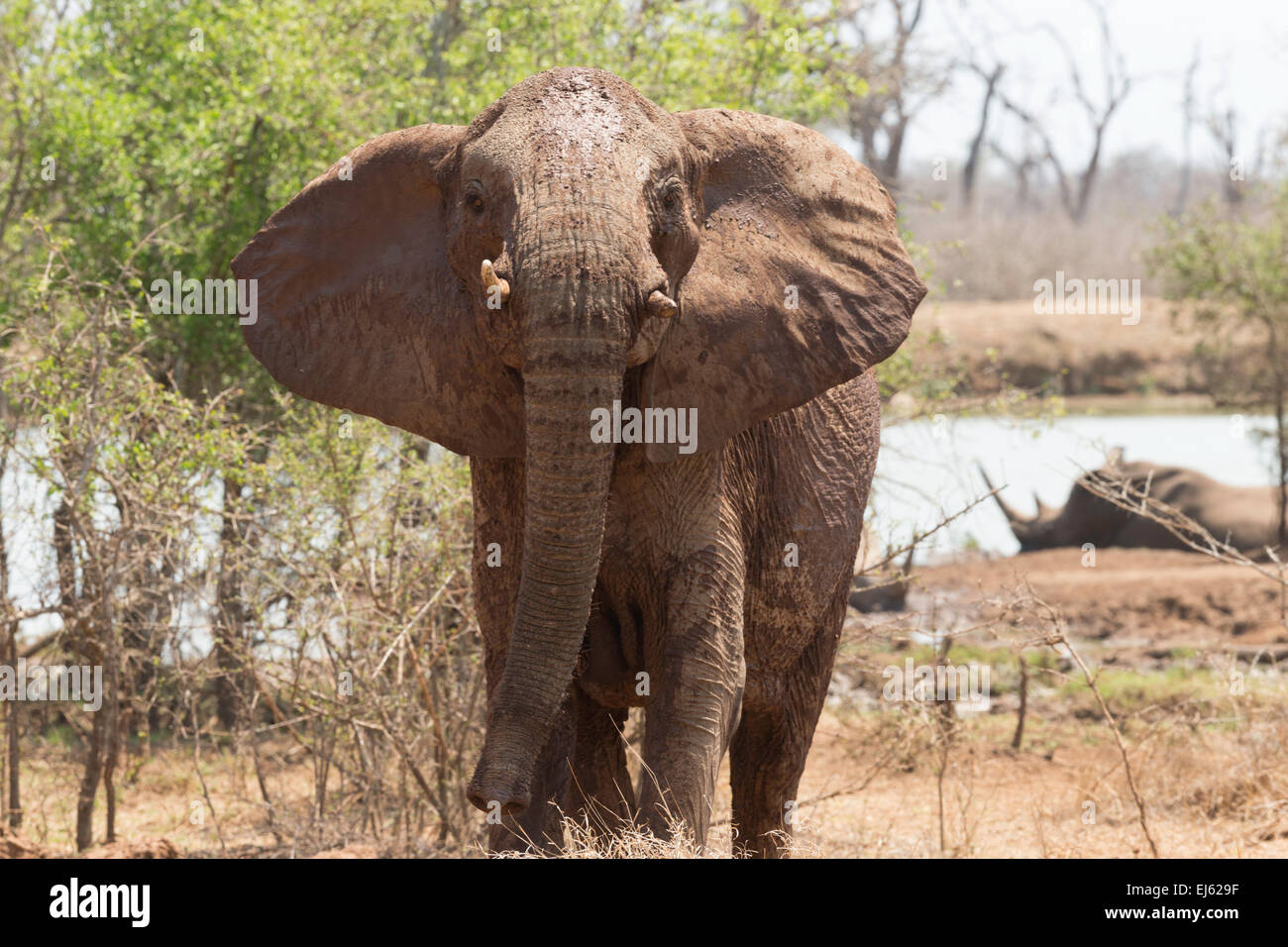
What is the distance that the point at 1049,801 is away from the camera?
31.4 feet

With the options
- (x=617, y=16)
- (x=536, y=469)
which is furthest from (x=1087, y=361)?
(x=536, y=469)

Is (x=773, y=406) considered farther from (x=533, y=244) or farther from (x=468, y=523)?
(x=468, y=523)

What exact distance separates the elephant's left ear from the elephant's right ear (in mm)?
528

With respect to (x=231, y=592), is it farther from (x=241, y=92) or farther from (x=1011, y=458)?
(x=1011, y=458)

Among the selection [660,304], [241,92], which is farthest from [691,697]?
[241,92]

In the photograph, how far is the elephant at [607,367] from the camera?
175 inches

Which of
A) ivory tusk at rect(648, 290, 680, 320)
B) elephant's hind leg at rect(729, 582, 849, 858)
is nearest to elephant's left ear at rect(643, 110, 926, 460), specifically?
ivory tusk at rect(648, 290, 680, 320)

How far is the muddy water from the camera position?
31.6 feet

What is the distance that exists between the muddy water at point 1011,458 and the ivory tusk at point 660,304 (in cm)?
351

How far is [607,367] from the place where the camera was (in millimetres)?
4379

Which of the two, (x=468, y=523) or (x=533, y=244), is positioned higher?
(x=533, y=244)

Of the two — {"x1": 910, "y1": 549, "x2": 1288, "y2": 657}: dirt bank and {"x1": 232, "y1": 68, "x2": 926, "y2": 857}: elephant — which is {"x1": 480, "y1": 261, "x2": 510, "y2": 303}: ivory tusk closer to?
{"x1": 232, "y1": 68, "x2": 926, "y2": 857}: elephant
